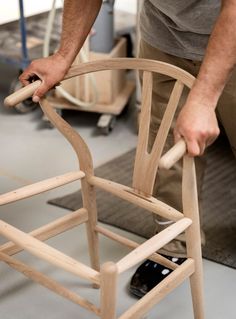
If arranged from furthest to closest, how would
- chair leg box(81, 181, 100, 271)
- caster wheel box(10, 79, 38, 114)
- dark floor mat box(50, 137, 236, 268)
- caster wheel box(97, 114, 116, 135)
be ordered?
caster wheel box(10, 79, 38, 114)
caster wheel box(97, 114, 116, 135)
dark floor mat box(50, 137, 236, 268)
chair leg box(81, 181, 100, 271)

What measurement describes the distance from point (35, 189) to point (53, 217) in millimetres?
616

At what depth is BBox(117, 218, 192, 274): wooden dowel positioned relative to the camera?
101 centimetres

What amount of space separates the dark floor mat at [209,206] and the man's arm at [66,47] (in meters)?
0.68

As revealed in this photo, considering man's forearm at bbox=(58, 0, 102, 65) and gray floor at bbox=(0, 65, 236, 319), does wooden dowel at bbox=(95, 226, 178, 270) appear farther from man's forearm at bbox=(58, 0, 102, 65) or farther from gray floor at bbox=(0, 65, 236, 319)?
man's forearm at bbox=(58, 0, 102, 65)

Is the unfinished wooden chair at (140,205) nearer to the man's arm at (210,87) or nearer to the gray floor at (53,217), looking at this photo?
the man's arm at (210,87)

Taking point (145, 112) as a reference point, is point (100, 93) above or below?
below

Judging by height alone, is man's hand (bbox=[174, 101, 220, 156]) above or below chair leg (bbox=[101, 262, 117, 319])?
above

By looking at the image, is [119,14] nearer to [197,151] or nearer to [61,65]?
[61,65]

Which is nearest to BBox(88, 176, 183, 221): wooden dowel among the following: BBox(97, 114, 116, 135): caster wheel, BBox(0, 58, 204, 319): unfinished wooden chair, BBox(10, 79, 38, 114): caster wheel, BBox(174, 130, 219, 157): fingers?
BBox(0, 58, 204, 319): unfinished wooden chair

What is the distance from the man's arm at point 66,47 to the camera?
1.31 meters

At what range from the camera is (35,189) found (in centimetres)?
129

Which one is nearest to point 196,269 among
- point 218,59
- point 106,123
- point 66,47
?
point 218,59

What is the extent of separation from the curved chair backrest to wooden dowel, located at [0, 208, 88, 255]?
0.17 metres

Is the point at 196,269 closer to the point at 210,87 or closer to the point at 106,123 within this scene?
the point at 210,87
